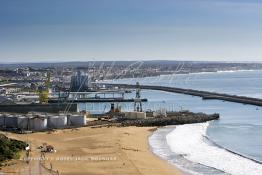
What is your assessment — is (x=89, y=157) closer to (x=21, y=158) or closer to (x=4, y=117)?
(x=21, y=158)

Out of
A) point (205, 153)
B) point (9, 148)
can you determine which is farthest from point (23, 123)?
point (205, 153)

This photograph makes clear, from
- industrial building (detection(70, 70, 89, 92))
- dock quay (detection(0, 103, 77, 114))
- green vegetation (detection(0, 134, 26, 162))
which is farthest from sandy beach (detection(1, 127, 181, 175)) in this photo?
industrial building (detection(70, 70, 89, 92))

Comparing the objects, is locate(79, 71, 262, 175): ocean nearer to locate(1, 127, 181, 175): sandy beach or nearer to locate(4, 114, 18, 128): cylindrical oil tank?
locate(1, 127, 181, 175): sandy beach

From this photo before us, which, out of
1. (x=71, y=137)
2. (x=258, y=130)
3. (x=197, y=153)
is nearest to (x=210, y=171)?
(x=197, y=153)

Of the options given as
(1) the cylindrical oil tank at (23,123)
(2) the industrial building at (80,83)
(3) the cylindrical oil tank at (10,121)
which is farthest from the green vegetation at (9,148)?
(2) the industrial building at (80,83)

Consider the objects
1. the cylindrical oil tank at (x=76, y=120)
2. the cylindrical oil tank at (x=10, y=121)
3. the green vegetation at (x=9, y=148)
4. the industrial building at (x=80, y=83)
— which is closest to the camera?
the green vegetation at (x=9, y=148)

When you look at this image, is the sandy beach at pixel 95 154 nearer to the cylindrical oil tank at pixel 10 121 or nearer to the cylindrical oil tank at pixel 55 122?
the cylindrical oil tank at pixel 55 122
